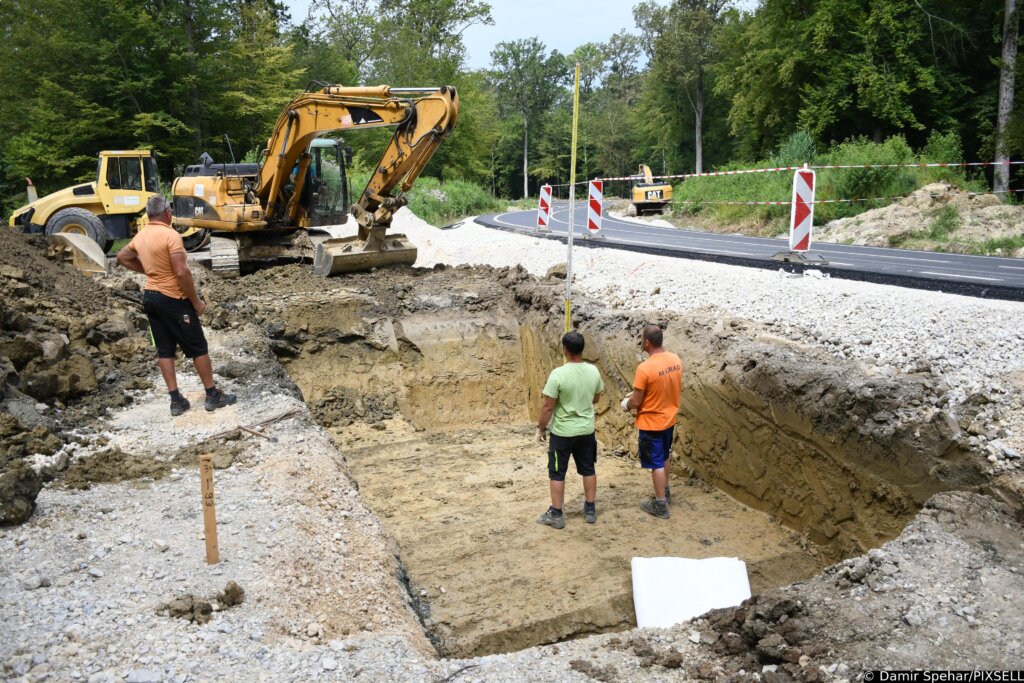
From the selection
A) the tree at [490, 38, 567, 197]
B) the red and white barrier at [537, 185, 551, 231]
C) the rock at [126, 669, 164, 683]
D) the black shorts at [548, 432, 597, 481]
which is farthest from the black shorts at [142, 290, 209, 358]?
the tree at [490, 38, 567, 197]

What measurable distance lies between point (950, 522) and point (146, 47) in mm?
27063

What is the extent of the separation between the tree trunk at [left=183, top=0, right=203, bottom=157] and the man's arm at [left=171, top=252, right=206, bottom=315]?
21.2m

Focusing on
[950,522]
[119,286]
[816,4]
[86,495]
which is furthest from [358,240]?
[816,4]

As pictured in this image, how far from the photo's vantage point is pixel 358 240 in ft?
41.3

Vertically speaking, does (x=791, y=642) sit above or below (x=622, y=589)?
above

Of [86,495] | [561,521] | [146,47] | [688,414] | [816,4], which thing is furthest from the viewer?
[816,4]

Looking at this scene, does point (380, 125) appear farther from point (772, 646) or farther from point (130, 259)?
point (772, 646)

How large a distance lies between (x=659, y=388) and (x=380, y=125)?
7.55 meters

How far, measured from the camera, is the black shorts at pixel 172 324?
21.0ft

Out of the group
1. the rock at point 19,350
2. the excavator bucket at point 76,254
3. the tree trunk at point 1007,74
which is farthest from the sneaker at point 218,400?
the tree trunk at point 1007,74

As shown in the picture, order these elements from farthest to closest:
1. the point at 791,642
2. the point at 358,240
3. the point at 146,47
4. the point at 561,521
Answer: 1. the point at 146,47
2. the point at 358,240
3. the point at 561,521
4. the point at 791,642

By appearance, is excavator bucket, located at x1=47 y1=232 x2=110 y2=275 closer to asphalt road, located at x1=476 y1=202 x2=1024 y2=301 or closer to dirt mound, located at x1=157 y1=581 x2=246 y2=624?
asphalt road, located at x1=476 y1=202 x2=1024 y2=301

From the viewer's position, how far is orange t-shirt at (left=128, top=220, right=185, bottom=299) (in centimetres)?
627

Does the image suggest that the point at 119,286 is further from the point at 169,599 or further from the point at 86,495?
the point at 169,599
